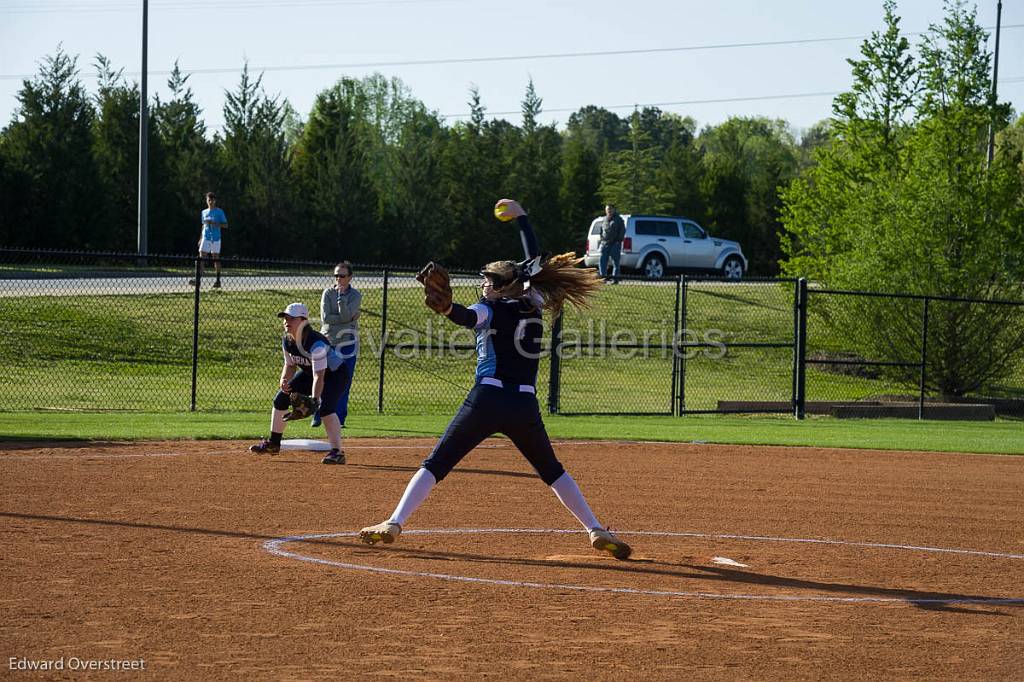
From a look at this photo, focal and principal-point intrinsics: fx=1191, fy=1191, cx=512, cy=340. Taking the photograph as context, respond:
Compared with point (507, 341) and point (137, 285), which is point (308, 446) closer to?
point (507, 341)

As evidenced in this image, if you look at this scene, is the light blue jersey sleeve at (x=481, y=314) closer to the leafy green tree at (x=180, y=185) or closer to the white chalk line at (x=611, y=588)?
the white chalk line at (x=611, y=588)

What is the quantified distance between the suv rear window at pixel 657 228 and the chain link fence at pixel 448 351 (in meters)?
6.78

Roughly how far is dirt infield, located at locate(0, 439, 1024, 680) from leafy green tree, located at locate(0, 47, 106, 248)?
83.9 feet

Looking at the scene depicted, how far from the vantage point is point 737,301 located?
1371 inches

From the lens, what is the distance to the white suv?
3772 cm

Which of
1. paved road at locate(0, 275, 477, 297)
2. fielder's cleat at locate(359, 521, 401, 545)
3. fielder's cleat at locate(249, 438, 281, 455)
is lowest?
fielder's cleat at locate(249, 438, 281, 455)

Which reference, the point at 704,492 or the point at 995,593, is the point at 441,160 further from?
the point at 995,593

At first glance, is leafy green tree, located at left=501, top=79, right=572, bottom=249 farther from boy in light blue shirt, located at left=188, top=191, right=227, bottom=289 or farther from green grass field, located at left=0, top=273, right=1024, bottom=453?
boy in light blue shirt, located at left=188, top=191, right=227, bottom=289

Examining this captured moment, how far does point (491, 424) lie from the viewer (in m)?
8.15

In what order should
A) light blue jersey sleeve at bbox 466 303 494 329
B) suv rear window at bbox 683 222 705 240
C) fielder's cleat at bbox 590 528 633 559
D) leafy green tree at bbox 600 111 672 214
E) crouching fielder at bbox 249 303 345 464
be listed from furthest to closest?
1. leafy green tree at bbox 600 111 672 214
2. suv rear window at bbox 683 222 705 240
3. crouching fielder at bbox 249 303 345 464
4. fielder's cleat at bbox 590 528 633 559
5. light blue jersey sleeve at bbox 466 303 494 329

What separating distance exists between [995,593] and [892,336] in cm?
1868

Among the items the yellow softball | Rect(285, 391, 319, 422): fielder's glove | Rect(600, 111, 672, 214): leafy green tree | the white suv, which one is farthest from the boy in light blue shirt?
Rect(600, 111, 672, 214): leafy green tree

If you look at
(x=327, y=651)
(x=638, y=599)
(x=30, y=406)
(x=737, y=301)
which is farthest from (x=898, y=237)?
(x=327, y=651)

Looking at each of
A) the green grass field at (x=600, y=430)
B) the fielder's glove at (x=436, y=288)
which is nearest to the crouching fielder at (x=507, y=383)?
the fielder's glove at (x=436, y=288)
